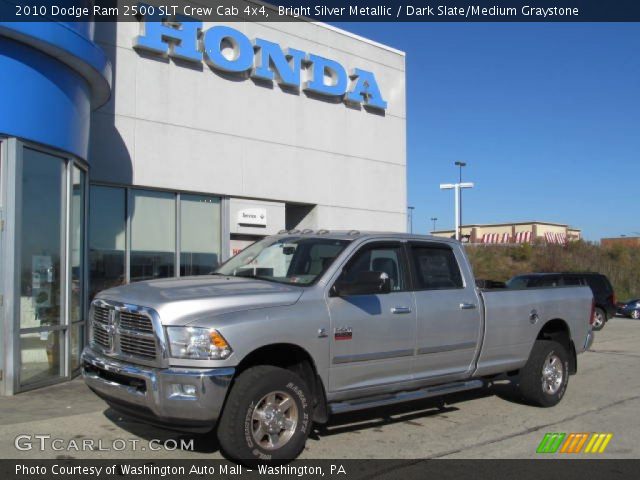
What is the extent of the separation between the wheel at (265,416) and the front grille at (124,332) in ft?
2.50

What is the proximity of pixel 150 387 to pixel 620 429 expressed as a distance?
16.6 feet

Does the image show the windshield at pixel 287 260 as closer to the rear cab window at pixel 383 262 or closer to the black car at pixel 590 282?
the rear cab window at pixel 383 262

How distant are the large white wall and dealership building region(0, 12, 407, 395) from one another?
3 cm

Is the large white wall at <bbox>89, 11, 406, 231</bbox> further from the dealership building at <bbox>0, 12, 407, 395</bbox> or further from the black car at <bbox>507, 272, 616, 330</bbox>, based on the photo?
the black car at <bbox>507, 272, 616, 330</bbox>

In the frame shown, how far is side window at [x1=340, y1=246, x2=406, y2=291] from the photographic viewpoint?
6594 millimetres

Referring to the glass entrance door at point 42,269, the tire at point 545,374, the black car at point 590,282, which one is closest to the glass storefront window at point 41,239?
the glass entrance door at point 42,269

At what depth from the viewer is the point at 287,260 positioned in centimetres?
686

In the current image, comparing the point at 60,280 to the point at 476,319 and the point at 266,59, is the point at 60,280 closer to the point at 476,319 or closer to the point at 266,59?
the point at 476,319

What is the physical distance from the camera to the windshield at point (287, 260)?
21.3ft

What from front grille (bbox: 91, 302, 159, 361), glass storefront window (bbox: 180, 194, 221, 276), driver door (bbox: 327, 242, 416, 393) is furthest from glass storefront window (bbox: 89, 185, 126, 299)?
driver door (bbox: 327, 242, 416, 393)

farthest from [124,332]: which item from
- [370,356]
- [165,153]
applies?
[165,153]

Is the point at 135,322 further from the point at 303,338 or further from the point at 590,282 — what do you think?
the point at 590,282

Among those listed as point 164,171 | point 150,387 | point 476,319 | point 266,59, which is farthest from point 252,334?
point 266,59

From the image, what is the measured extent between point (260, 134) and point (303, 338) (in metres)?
9.68
